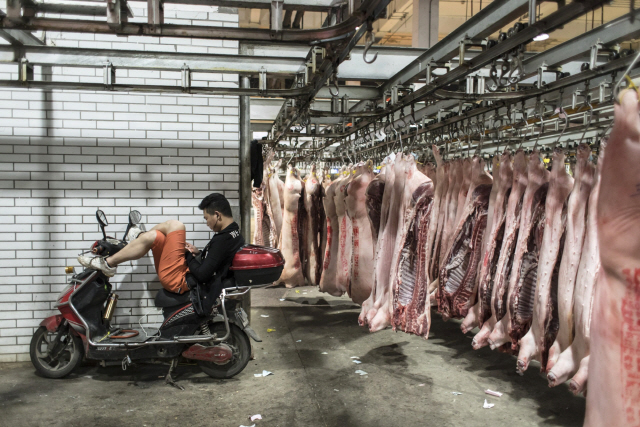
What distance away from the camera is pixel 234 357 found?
202 inches

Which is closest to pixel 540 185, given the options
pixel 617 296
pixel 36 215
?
pixel 617 296

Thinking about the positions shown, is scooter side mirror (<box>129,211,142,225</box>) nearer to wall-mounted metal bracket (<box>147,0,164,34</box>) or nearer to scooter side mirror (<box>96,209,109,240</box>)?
scooter side mirror (<box>96,209,109,240</box>)

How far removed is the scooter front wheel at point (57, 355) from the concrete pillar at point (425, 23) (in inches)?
221

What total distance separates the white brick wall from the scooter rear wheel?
110 cm

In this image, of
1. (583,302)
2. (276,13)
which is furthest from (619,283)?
(276,13)

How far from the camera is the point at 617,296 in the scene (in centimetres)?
157

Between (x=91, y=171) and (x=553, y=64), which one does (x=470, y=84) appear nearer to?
(x=553, y=64)

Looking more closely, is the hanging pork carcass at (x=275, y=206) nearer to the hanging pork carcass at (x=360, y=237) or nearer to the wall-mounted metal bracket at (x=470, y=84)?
the hanging pork carcass at (x=360, y=237)

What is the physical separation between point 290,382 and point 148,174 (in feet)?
9.22

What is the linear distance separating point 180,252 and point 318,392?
1945mm

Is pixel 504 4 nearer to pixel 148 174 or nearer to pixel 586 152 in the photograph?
pixel 586 152

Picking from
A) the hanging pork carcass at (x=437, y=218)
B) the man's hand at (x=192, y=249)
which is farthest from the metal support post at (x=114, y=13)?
the hanging pork carcass at (x=437, y=218)

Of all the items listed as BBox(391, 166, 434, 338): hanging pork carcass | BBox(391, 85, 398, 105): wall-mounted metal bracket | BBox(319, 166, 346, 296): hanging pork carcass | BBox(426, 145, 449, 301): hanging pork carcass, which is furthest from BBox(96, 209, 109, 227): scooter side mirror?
BBox(426, 145, 449, 301): hanging pork carcass

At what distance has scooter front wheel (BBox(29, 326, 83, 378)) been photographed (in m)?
5.14
